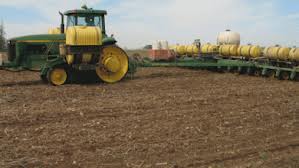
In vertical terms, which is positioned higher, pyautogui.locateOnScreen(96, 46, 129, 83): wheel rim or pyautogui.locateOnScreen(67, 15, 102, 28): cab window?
pyautogui.locateOnScreen(67, 15, 102, 28): cab window

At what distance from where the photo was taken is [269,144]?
24.6ft

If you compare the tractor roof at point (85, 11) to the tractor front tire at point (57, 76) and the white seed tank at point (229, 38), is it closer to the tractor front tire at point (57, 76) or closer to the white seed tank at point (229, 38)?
the tractor front tire at point (57, 76)

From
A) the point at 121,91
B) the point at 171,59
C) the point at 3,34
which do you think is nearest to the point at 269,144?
the point at 121,91

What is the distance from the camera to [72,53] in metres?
14.8

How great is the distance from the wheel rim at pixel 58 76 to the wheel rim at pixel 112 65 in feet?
4.01

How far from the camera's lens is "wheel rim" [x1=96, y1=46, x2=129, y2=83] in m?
15.6

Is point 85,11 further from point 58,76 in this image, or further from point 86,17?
point 58,76

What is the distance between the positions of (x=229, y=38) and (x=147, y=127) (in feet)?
58.7

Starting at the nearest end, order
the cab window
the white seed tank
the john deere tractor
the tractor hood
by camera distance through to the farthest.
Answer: the john deere tractor → the tractor hood → the cab window → the white seed tank

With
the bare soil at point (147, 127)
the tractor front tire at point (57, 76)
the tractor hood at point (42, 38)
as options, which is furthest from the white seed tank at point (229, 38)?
the tractor front tire at point (57, 76)

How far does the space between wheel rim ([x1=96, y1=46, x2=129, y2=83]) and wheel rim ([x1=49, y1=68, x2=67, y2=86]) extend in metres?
1.22

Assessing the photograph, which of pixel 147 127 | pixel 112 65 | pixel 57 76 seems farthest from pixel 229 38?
pixel 147 127

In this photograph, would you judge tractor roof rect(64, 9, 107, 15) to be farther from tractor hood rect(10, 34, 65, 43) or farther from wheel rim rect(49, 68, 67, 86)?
wheel rim rect(49, 68, 67, 86)

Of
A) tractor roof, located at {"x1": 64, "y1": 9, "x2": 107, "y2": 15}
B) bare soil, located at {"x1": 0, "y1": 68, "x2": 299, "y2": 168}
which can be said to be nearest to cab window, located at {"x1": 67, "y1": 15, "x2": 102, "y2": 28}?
tractor roof, located at {"x1": 64, "y1": 9, "x2": 107, "y2": 15}
